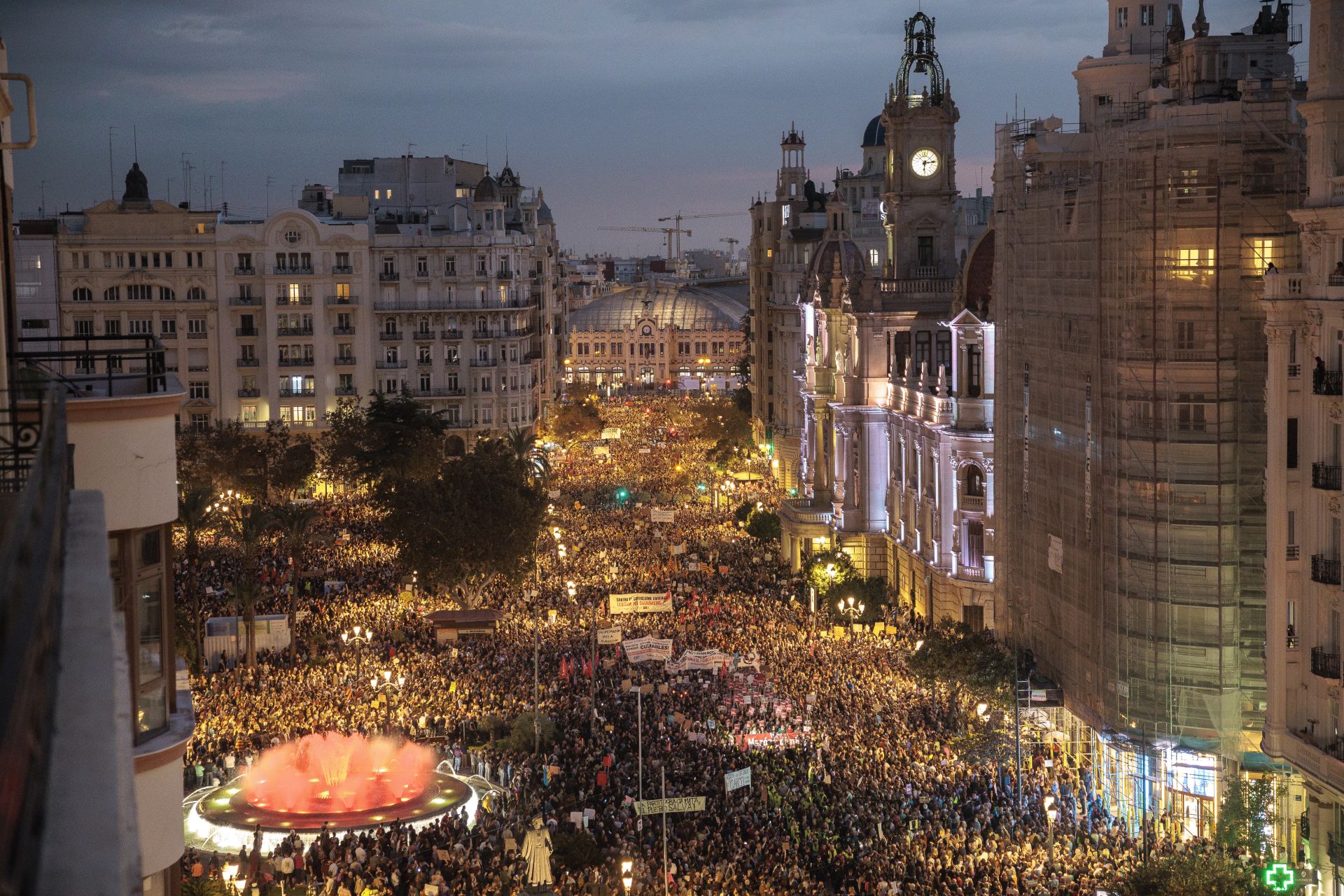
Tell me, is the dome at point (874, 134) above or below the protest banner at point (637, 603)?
above

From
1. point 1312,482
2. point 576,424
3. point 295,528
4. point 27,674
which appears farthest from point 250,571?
point 576,424

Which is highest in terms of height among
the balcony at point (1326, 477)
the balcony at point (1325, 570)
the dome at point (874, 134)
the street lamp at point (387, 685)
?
the dome at point (874, 134)

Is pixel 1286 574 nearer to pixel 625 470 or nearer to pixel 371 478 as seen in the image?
pixel 371 478

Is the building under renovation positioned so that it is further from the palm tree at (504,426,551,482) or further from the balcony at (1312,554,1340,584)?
the palm tree at (504,426,551,482)

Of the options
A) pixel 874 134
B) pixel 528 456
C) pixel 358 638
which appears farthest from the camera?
pixel 874 134

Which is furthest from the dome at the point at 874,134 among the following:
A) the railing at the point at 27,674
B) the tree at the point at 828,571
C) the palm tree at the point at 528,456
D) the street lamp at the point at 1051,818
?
the railing at the point at 27,674

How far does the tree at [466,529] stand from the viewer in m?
57.7

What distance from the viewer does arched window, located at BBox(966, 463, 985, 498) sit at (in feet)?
181

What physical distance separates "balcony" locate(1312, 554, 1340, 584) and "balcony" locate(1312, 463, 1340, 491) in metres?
1.16

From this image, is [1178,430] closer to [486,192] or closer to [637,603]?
[637,603]

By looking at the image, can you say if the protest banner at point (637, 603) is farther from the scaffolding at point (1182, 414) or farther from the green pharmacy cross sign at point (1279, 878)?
the green pharmacy cross sign at point (1279, 878)

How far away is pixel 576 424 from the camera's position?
120062mm

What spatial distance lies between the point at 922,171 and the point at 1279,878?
148ft

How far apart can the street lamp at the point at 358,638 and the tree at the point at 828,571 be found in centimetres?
1699
